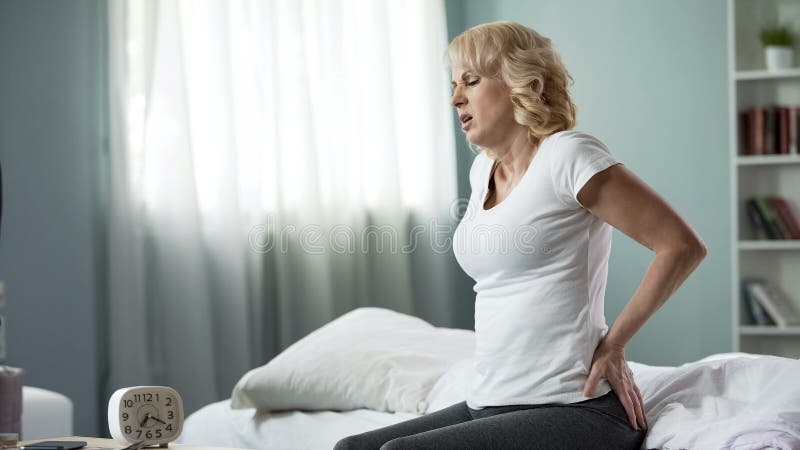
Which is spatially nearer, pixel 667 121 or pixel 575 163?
pixel 575 163

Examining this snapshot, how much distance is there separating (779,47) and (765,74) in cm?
13

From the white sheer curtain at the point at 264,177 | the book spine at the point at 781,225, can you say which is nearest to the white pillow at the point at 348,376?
the white sheer curtain at the point at 264,177

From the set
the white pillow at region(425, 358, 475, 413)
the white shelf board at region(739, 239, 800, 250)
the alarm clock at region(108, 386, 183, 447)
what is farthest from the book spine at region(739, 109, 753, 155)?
the alarm clock at region(108, 386, 183, 447)

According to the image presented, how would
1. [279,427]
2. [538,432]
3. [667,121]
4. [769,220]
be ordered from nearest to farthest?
1. [538,432]
2. [279,427]
3. [769,220]
4. [667,121]

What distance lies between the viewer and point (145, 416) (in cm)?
153

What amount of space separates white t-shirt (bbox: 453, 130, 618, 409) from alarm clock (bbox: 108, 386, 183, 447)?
0.53 m

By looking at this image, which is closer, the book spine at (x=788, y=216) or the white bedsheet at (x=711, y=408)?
the white bedsheet at (x=711, y=408)

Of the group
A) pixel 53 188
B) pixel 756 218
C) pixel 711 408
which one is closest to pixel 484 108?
pixel 711 408

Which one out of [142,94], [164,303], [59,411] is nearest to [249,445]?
[59,411]

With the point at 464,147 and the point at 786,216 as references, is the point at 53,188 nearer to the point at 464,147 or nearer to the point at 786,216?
the point at 464,147

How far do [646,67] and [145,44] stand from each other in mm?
2150

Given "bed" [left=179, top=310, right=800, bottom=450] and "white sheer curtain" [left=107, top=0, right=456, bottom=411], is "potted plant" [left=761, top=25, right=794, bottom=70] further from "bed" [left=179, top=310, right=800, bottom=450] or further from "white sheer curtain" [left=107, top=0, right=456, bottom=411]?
"bed" [left=179, top=310, right=800, bottom=450]

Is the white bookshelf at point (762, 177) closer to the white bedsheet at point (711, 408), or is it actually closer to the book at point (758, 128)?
the book at point (758, 128)

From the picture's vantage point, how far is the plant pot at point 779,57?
3.59 meters
